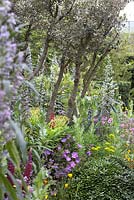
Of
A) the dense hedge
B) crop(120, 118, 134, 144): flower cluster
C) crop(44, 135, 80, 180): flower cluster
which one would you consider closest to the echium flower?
Answer: the dense hedge

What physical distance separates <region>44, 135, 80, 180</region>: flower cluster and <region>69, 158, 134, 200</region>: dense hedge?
0.41 meters

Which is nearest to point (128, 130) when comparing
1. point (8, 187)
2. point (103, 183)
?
point (103, 183)

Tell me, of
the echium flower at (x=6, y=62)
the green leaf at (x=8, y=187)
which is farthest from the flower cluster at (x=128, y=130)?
the echium flower at (x=6, y=62)

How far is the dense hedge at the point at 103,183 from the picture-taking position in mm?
3834

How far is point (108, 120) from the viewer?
261 inches

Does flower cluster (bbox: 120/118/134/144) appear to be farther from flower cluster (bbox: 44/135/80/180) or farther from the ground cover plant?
flower cluster (bbox: 44/135/80/180)

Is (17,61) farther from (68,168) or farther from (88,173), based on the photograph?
(68,168)

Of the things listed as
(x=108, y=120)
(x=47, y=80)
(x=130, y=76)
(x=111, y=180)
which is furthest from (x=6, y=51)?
(x=130, y=76)

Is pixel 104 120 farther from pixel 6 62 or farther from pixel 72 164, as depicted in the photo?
pixel 6 62

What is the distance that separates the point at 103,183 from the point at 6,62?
8.89ft

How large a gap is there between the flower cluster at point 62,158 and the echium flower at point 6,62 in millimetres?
2957

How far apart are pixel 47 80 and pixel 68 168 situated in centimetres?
470

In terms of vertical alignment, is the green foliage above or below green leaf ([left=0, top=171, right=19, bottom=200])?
below

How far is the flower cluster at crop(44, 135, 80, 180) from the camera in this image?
4527mm
